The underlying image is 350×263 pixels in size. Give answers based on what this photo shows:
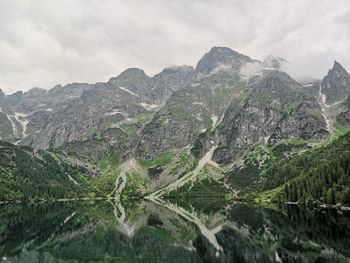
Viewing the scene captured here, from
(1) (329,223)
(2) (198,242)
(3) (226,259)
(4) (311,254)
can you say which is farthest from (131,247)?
(1) (329,223)

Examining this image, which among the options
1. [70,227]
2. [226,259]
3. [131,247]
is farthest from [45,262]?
[70,227]

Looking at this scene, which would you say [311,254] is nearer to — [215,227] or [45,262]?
[45,262]

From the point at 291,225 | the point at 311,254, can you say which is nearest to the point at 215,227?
the point at 291,225

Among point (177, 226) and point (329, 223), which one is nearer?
point (329, 223)

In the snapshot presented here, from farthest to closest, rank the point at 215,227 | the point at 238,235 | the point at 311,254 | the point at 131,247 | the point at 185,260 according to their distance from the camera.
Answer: the point at 215,227 < the point at 238,235 < the point at 131,247 < the point at 185,260 < the point at 311,254

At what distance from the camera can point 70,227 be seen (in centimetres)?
12938

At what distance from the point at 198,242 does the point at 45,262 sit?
36038mm

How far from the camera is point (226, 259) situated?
69938mm

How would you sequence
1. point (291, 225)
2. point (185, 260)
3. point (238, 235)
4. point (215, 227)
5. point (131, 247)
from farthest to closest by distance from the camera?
1. point (215, 227)
2. point (291, 225)
3. point (238, 235)
4. point (131, 247)
5. point (185, 260)

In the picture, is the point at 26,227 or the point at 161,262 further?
the point at 26,227

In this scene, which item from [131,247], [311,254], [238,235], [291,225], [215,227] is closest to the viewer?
[311,254]

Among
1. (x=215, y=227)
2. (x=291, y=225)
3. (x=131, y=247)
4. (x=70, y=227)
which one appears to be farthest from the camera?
(x=70, y=227)

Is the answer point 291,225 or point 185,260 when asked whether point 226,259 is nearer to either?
point 185,260

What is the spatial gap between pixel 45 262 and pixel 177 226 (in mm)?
62366
